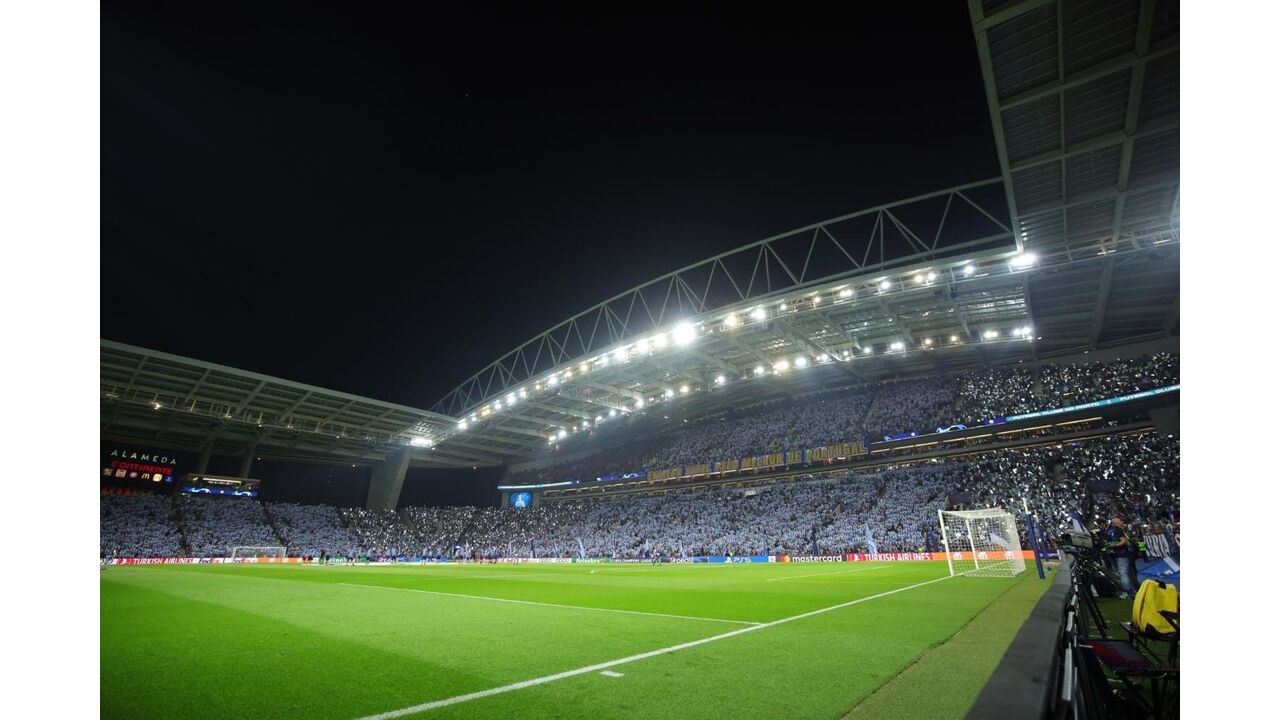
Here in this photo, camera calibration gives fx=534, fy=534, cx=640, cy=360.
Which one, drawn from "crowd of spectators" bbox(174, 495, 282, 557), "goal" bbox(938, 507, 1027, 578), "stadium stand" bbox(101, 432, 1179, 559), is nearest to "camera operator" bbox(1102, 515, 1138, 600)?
"goal" bbox(938, 507, 1027, 578)

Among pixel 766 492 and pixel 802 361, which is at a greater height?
pixel 802 361

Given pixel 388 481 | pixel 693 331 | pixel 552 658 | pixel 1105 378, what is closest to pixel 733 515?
pixel 693 331

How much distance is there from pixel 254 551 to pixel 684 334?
35.2 metres

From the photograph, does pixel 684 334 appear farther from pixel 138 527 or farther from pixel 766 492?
pixel 138 527

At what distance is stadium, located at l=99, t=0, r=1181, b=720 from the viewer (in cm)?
407

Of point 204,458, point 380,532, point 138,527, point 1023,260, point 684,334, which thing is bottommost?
point 380,532

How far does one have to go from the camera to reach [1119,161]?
1575cm

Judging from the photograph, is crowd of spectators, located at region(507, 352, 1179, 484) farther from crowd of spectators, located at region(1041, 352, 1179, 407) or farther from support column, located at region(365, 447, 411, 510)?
support column, located at region(365, 447, 411, 510)

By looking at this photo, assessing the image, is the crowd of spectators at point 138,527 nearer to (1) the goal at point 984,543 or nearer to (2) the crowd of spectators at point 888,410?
(2) the crowd of spectators at point 888,410

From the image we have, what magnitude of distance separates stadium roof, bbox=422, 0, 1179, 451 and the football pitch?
494 inches

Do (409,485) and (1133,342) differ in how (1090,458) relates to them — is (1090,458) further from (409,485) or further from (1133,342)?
(409,485)

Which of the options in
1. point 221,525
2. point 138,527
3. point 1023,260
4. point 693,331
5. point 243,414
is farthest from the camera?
point 221,525

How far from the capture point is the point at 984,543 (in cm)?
2225
